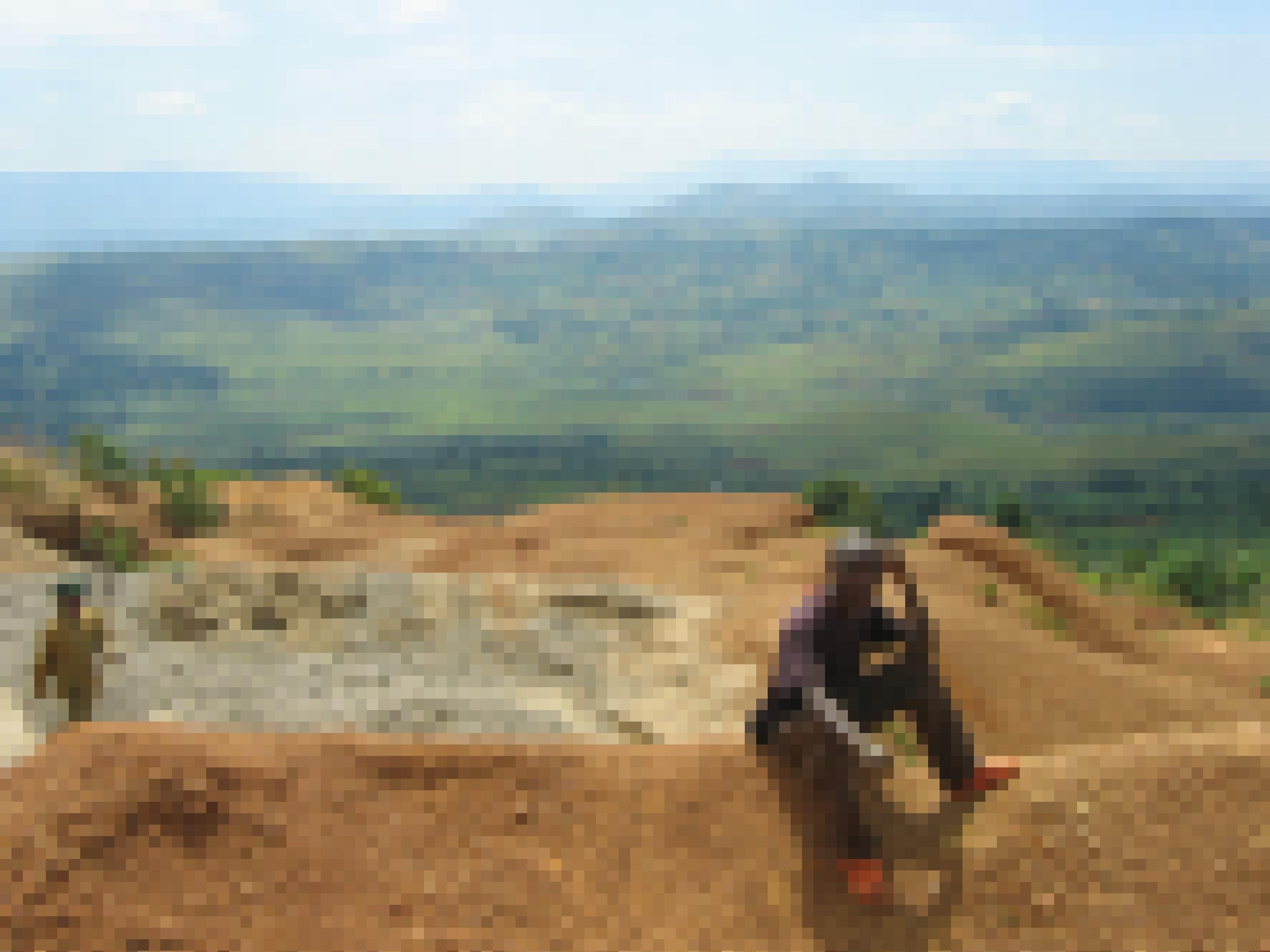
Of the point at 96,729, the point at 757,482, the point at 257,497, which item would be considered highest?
the point at 96,729

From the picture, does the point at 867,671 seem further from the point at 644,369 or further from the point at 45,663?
the point at 644,369

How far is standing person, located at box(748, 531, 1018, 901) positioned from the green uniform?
467 centimetres

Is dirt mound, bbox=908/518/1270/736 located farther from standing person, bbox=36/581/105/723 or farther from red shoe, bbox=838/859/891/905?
standing person, bbox=36/581/105/723

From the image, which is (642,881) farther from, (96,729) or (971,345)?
(971,345)

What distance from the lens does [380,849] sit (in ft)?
17.4

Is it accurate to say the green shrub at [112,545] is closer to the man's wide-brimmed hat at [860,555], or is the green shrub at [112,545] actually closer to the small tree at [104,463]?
the small tree at [104,463]

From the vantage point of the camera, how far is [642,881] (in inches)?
209

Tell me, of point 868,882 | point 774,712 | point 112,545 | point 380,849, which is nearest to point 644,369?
point 112,545

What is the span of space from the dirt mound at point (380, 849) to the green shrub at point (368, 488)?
2185cm

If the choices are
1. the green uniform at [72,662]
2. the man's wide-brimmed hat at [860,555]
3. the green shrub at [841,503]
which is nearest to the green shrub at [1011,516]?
the green shrub at [841,503]

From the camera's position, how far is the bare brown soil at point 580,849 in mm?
4910

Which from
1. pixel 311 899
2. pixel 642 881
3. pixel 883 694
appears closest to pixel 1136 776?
pixel 883 694

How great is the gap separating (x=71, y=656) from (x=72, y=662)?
0.05 meters

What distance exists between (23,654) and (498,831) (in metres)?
5.64
